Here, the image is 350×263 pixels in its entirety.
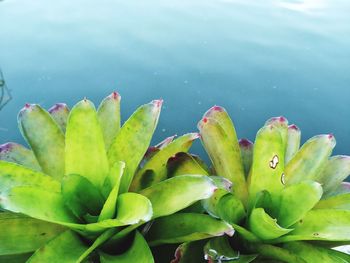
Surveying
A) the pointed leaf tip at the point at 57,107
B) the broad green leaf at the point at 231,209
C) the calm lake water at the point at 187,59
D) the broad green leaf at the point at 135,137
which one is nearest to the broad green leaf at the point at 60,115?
the pointed leaf tip at the point at 57,107

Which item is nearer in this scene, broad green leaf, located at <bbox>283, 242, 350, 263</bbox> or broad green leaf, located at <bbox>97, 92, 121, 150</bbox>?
broad green leaf, located at <bbox>283, 242, 350, 263</bbox>

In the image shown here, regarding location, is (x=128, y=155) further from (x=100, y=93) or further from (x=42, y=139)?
(x=100, y=93)

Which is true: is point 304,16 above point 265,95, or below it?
above

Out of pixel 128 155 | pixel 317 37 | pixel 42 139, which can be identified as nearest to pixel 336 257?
pixel 128 155

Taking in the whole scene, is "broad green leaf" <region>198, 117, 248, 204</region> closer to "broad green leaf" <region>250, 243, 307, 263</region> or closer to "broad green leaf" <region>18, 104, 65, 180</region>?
"broad green leaf" <region>250, 243, 307, 263</region>

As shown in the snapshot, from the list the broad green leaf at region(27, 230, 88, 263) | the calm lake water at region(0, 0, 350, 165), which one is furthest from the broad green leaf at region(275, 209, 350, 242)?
the calm lake water at region(0, 0, 350, 165)

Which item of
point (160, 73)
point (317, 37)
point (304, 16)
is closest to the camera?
point (160, 73)
